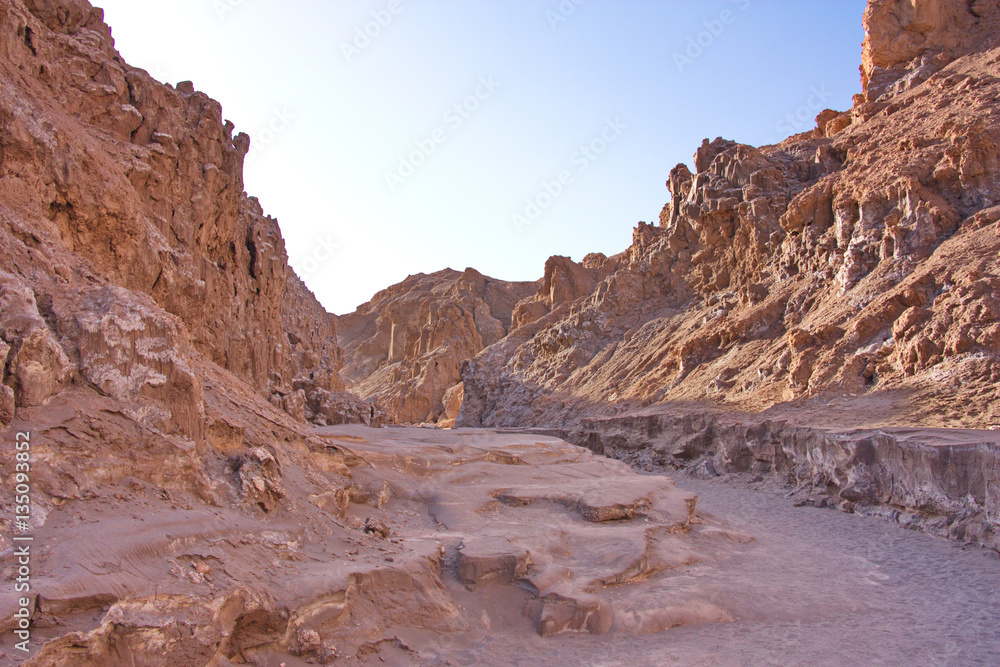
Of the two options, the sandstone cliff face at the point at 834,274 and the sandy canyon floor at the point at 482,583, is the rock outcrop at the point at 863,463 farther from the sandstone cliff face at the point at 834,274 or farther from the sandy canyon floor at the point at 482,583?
the sandstone cliff face at the point at 834,274

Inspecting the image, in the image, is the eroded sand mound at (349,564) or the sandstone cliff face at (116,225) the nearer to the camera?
the eroded sand mound at (349,564)

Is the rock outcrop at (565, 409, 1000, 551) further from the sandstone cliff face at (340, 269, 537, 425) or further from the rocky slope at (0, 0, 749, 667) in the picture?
the sandstone cliff face at (340, 269, 537, 425)

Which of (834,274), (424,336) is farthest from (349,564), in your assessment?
(424,336)

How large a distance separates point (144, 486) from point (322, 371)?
19.7 m

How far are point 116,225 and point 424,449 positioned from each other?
6378 mm

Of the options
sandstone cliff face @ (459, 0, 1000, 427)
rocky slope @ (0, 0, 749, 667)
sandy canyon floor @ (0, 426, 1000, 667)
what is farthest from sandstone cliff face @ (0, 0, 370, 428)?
sandstone cliff face @ (459, 0, 1000, 427)

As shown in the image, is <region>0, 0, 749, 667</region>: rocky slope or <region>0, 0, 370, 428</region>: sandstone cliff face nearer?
<region>0, 0, 749, 667</region>: rocky slope

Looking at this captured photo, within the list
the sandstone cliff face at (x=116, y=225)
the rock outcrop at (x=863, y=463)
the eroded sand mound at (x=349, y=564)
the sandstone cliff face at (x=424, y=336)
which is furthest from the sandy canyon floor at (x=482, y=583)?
the sandstone cliff face at (x=424, y=336)

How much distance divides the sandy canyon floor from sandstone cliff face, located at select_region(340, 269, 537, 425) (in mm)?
31449

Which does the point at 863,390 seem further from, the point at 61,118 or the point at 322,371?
the point at 322,371

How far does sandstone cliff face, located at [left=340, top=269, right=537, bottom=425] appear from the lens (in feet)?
157

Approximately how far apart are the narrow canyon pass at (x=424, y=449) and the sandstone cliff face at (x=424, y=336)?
81.9ft

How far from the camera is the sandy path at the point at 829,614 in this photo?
5.42m

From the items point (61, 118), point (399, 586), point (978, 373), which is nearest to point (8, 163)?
point (61, 118)
